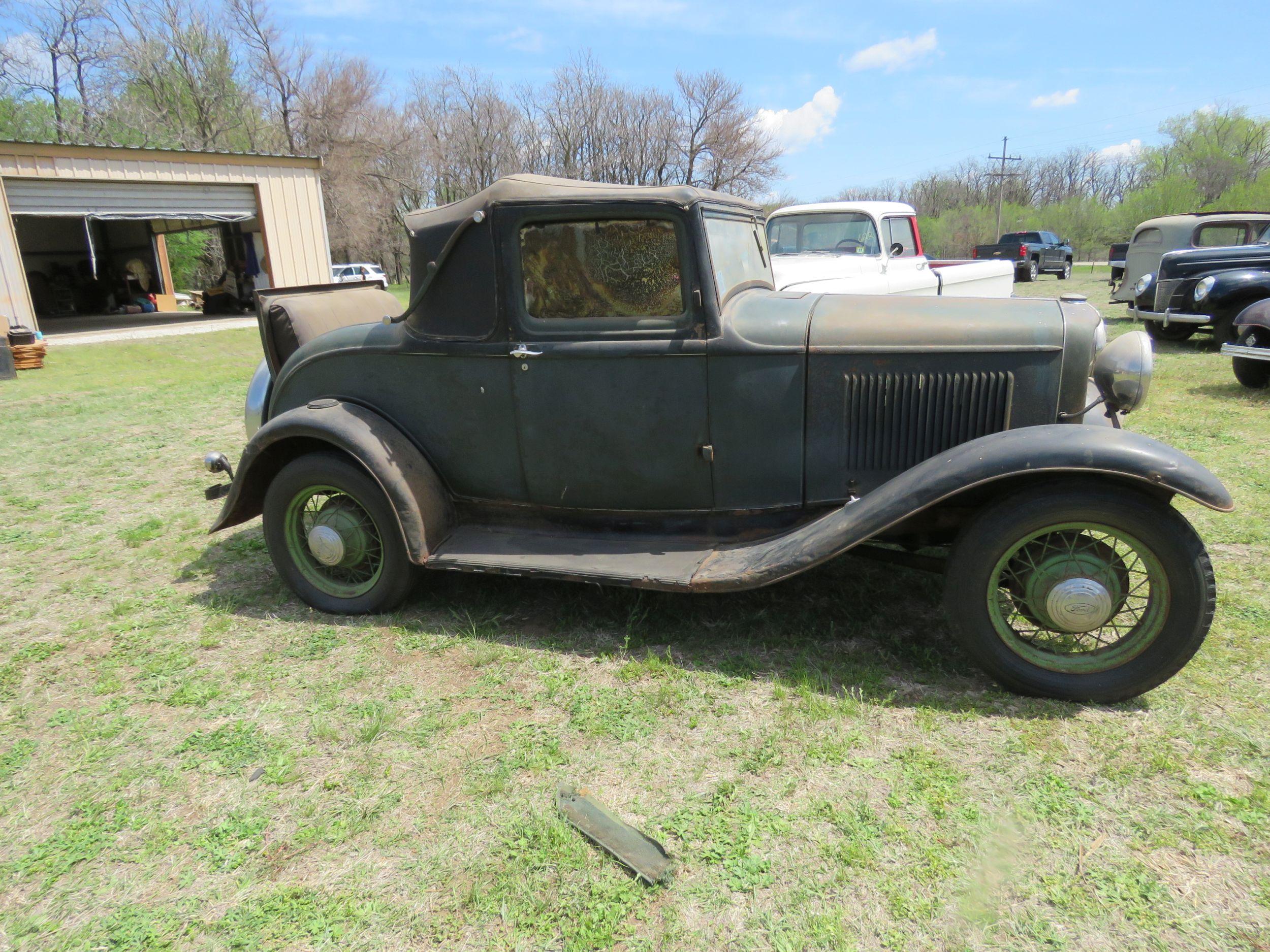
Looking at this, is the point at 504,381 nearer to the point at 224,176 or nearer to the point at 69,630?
the point at 69,630

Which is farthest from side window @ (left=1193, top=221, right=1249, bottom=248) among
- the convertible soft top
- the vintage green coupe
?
the convertible soft top

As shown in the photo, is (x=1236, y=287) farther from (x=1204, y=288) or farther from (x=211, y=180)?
(x=211, y=180)

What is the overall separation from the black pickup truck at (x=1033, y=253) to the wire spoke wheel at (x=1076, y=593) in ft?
91.7

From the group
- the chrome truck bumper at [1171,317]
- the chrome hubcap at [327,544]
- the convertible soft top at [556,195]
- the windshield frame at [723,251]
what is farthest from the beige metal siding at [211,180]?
the chrome truck bumper at [1171,317]

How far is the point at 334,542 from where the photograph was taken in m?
3.81

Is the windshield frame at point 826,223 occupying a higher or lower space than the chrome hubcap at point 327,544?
higher

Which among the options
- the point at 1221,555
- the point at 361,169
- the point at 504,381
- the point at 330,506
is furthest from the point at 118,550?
the point at 361,169

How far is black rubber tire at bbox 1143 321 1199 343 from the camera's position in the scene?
11633 millimetres

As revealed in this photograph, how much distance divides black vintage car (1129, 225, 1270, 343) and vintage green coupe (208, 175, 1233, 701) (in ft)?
30.1

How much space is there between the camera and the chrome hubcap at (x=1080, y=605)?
111 inches

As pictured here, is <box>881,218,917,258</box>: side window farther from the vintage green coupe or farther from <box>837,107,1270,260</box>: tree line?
<box>837,107,1270,260</box>: tree line

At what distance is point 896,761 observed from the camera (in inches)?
105

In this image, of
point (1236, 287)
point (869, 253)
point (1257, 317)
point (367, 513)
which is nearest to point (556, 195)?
point (367, 513)

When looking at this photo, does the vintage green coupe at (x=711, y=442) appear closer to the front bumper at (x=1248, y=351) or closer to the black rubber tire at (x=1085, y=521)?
the black rubber tire at (x=1085, y=521)
